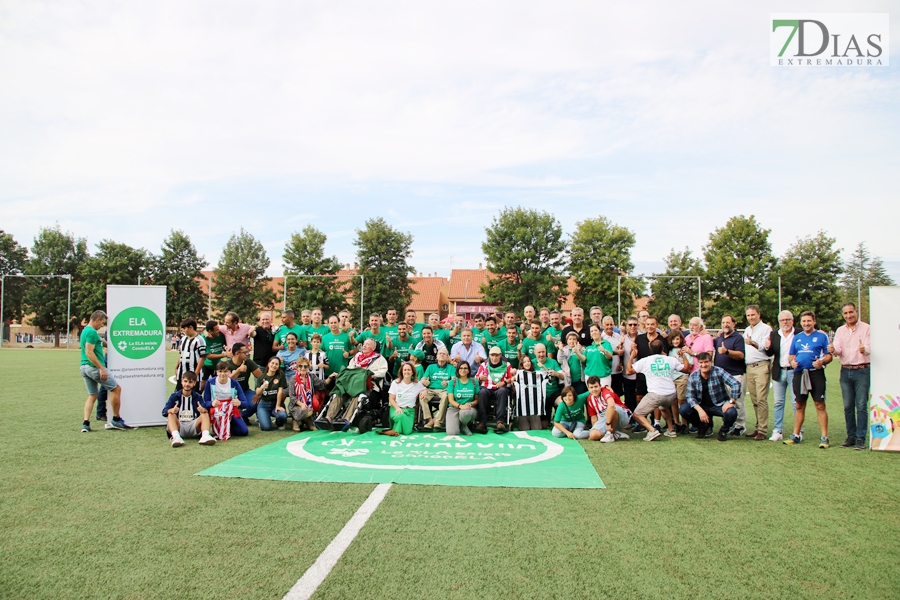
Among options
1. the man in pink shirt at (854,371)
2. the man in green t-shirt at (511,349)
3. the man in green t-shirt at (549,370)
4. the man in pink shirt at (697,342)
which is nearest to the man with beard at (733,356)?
the man in pink shirt at (697,342)

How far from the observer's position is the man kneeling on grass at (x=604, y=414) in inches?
289

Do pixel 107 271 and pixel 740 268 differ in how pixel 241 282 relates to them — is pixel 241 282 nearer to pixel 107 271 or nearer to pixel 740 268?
pixel 107 271

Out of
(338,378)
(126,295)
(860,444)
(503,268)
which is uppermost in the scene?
(503,268)

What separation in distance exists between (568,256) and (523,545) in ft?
126

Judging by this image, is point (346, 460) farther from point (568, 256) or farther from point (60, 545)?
point (568, 256)

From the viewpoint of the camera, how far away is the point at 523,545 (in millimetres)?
3693

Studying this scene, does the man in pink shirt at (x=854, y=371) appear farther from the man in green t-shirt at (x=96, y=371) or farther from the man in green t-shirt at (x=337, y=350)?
the man in green t-shirt at (x=96, y=371)

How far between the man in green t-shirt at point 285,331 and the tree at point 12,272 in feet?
177

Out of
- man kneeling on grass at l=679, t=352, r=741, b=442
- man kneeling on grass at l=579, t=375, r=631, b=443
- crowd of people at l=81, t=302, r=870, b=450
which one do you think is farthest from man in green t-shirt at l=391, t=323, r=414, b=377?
man kneeling on grass at l=679, t=352, r=741, b=442

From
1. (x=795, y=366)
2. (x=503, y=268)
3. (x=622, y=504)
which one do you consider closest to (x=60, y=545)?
(x=622, y=504)

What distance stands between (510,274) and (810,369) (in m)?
34.3

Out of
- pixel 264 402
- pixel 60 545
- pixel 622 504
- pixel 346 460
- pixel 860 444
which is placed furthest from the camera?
pixel 264 402

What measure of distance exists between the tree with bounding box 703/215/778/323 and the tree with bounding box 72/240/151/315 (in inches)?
1704

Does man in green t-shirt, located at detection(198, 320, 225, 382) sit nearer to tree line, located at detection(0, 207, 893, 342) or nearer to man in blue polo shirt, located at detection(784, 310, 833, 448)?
man in blue polo shirt, located at detection(784, 310, 833, 448)
